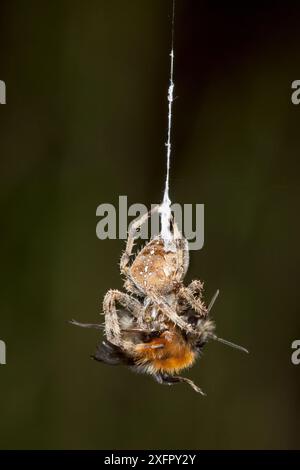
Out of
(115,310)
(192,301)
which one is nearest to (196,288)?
(192,301)

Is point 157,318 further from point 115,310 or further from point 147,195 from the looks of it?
point 147,195

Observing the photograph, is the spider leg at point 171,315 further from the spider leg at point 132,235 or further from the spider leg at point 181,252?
the spider leg at point 132,235

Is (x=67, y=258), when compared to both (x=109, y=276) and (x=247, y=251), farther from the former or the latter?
(x=247, y=251)

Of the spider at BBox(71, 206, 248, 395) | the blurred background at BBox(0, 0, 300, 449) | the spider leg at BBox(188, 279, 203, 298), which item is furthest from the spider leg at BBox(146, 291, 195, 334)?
the blurred background at BBox(0, 0, 300, 449)

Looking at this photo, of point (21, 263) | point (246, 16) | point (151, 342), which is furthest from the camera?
point (21, 263)

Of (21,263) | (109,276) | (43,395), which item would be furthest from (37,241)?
(43,395)
